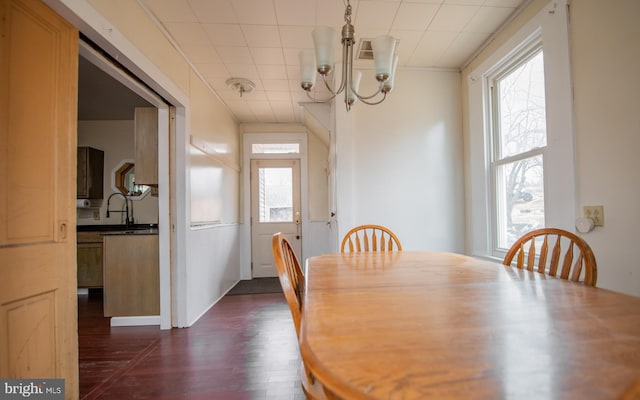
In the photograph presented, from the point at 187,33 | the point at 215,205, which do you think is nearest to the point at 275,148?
the point at 215,205

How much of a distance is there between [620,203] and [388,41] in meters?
1.46

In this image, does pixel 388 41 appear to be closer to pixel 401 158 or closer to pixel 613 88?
pixel 613 88

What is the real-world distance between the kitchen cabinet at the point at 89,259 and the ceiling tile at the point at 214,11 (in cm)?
320

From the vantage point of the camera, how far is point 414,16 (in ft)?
6.81

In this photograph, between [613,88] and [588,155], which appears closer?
[613,88]

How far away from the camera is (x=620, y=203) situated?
1.44 meters

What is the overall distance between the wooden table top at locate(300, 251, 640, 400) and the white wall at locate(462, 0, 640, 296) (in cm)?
84

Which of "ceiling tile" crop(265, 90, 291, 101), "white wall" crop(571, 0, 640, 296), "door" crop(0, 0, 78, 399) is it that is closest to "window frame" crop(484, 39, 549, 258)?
"white wall" crop(571, 0, 640, 296)

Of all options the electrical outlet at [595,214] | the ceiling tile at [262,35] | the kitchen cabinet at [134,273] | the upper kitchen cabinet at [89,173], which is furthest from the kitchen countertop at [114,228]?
the electrical outlet at [595,214]

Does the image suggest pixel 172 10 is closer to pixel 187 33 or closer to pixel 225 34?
pixel 187 33

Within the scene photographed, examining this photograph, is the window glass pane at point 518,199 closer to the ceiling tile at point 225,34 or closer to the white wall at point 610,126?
the white wall at point 610,126

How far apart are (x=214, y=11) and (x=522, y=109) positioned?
8.00 ft

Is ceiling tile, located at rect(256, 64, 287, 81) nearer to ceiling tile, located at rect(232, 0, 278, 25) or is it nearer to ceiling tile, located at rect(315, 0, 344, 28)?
ceiling tile, located at rect(232, 0, 278, 25)

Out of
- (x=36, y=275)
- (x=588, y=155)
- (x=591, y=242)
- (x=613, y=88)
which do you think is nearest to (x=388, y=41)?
(x=613, y=88)
